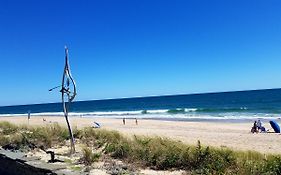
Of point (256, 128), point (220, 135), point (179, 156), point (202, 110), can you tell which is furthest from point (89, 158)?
point (202, 110)

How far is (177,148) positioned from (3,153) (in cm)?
411

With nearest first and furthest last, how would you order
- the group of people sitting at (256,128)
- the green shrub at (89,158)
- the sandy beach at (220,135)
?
the green shrub at (89,158), the sandy beach at (220,135), the group of people sitting at (256,128)

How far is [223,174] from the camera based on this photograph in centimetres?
542

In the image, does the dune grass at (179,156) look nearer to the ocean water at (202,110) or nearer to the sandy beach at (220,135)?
the sandy beach at (220,135)

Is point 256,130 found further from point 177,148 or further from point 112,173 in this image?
point 112,173

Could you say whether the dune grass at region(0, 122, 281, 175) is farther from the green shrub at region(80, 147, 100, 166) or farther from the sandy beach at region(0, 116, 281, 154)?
the sandy beach at region(0, 116, 281, 154)

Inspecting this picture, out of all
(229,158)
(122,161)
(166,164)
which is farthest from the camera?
(122,161)

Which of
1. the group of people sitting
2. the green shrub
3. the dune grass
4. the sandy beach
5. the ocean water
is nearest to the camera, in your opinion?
the dune grass

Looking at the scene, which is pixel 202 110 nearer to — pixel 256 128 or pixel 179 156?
pixel 256 128

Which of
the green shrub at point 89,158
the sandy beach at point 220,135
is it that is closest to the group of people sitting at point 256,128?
the sandy beach at point 220,135

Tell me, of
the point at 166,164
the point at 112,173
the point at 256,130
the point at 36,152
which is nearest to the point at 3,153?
the point at 36,152

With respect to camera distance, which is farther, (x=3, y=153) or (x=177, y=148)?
(x=3, y=153)

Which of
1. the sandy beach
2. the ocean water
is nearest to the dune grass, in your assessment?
the sandy beach

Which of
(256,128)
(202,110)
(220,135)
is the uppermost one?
(202,110)
